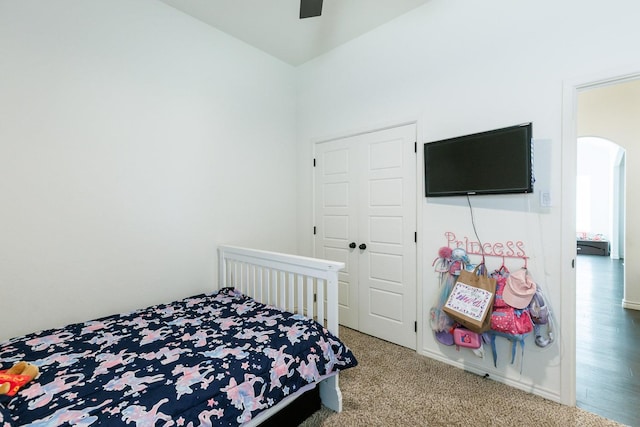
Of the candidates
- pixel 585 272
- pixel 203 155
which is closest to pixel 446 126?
pixel 203 155

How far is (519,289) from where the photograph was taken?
190 cm

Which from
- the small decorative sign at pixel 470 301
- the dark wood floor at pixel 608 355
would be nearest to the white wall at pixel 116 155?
the small decorative sign at pixel 470 301

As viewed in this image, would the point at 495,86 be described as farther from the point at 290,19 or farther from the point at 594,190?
the point at 594,190

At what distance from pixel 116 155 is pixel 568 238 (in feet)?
10.1

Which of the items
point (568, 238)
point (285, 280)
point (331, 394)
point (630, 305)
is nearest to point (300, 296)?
point (285, 280)

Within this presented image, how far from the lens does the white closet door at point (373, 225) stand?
8.41 ft

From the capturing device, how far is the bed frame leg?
1.78 meters

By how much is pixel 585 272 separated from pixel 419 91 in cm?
525

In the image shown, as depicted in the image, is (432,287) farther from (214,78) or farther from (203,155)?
(214,78)

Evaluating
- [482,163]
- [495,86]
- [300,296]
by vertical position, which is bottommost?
[300,296]

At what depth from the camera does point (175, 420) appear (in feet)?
3.45

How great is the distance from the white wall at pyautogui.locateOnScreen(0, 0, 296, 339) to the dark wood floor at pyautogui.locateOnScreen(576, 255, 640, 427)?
9.35 feet

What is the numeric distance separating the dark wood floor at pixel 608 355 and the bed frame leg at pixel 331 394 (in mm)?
1497

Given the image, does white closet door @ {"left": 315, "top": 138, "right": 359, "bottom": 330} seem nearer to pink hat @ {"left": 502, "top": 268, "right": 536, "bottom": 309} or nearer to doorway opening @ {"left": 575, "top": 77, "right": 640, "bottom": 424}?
pink hat @ {"left": 502, "top": 268, "right": 536, "bottom": 309}
